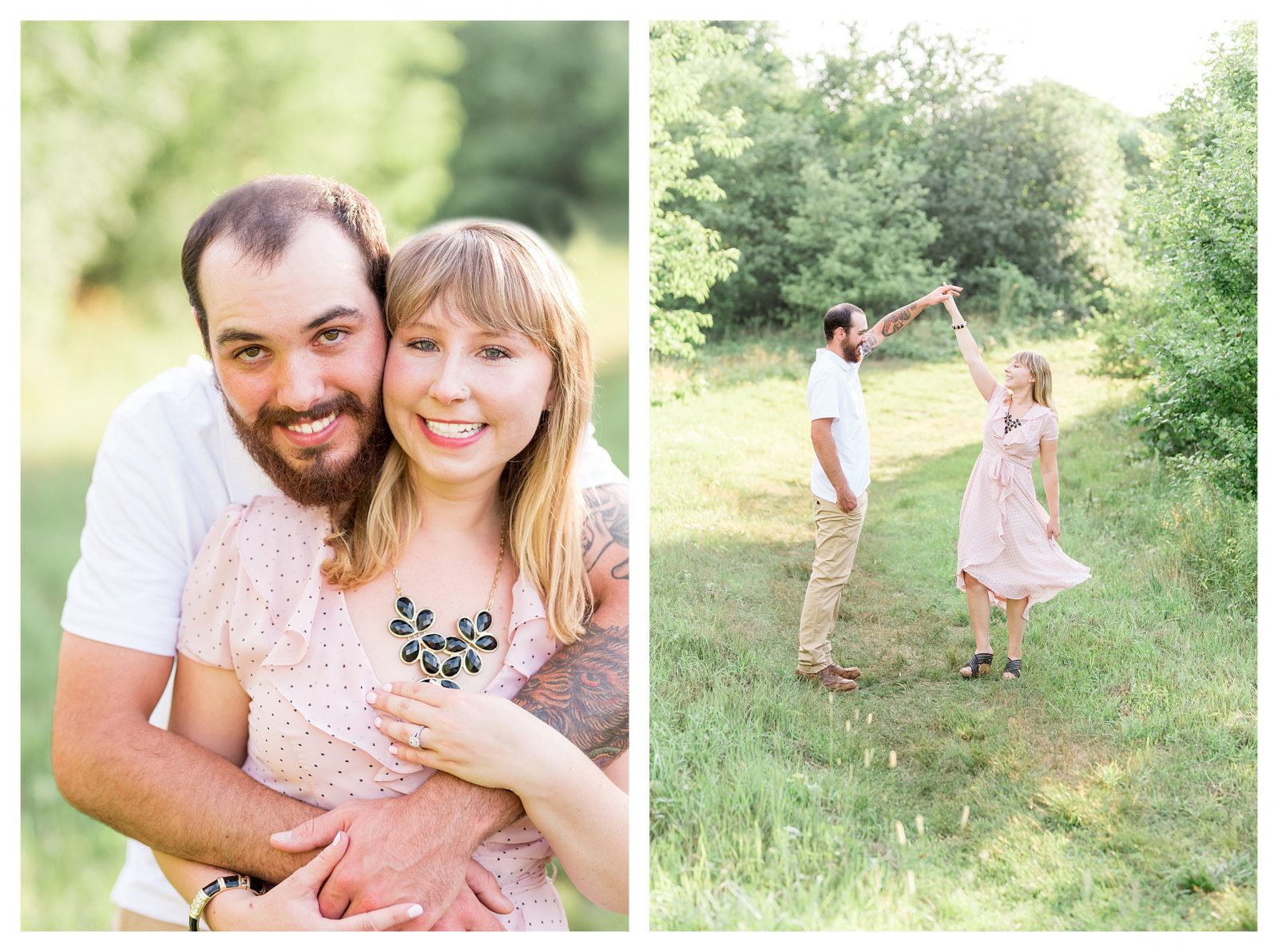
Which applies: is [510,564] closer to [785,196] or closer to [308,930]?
[308,930]

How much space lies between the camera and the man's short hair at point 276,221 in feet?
7.59

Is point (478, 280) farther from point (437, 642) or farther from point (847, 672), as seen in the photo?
point (847, 672)

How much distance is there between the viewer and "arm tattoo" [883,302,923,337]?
9.85 ft

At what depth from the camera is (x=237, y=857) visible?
93.4 inches

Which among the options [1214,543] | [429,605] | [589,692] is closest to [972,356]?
[1214,543]

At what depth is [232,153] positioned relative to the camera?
3479 mm

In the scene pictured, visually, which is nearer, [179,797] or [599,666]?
[179,797]

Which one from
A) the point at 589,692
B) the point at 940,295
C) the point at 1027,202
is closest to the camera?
the point at 589,692

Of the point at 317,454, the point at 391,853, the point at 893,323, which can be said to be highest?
the point at 893,323

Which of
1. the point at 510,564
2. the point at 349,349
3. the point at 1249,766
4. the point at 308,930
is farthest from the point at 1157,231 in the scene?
the point at 308,930

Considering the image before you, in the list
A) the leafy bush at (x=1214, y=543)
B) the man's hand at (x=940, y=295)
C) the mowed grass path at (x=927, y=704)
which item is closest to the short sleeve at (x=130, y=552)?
the mowed grass path at (x=927, y=704)

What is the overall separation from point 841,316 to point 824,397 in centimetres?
24

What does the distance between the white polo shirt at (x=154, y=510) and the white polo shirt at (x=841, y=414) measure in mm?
781

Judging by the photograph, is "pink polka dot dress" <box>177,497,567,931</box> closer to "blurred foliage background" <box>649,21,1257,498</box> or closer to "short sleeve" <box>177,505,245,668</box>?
"short sleeve" <box>177,505,245,668</box>
